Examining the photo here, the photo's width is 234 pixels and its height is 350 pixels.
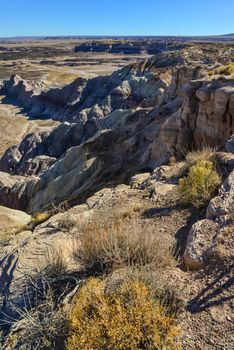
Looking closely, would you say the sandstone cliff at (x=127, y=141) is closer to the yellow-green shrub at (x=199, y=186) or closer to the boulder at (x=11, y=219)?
the boulder at (x=11, y=219)

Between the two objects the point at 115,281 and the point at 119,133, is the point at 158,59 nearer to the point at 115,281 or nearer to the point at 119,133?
the point at 119,133

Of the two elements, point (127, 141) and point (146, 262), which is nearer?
point (146, 262)

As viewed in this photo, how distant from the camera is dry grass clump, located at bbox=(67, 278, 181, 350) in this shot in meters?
4.52

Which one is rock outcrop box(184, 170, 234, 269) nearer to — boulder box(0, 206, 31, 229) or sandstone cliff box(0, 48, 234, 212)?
sandstone cliff box(0, 48, 234, 212)

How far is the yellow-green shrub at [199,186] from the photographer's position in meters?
8.49

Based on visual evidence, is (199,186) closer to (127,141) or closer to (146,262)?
(146,262)

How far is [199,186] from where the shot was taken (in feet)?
28.6

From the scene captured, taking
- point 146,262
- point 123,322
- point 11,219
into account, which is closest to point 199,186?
point 146,262

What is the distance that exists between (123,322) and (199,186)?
15.2 ft

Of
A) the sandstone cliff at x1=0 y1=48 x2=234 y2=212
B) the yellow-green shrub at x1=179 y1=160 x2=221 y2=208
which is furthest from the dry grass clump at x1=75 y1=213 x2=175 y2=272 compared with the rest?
the sandstone cliff at x1=0 y1=48 x2=234 y2=212

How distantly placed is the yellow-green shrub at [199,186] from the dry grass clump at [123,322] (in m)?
3.73

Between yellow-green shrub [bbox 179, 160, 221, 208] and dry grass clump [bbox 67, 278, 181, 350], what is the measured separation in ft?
12.3

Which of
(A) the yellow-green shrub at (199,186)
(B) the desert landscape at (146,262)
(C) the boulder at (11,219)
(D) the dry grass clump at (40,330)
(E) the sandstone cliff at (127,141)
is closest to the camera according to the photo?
(B) the desert landscape at (146,262)

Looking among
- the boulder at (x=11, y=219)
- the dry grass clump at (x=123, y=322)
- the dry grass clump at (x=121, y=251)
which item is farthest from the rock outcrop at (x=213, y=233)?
the boulder at (x=11, y=219)
